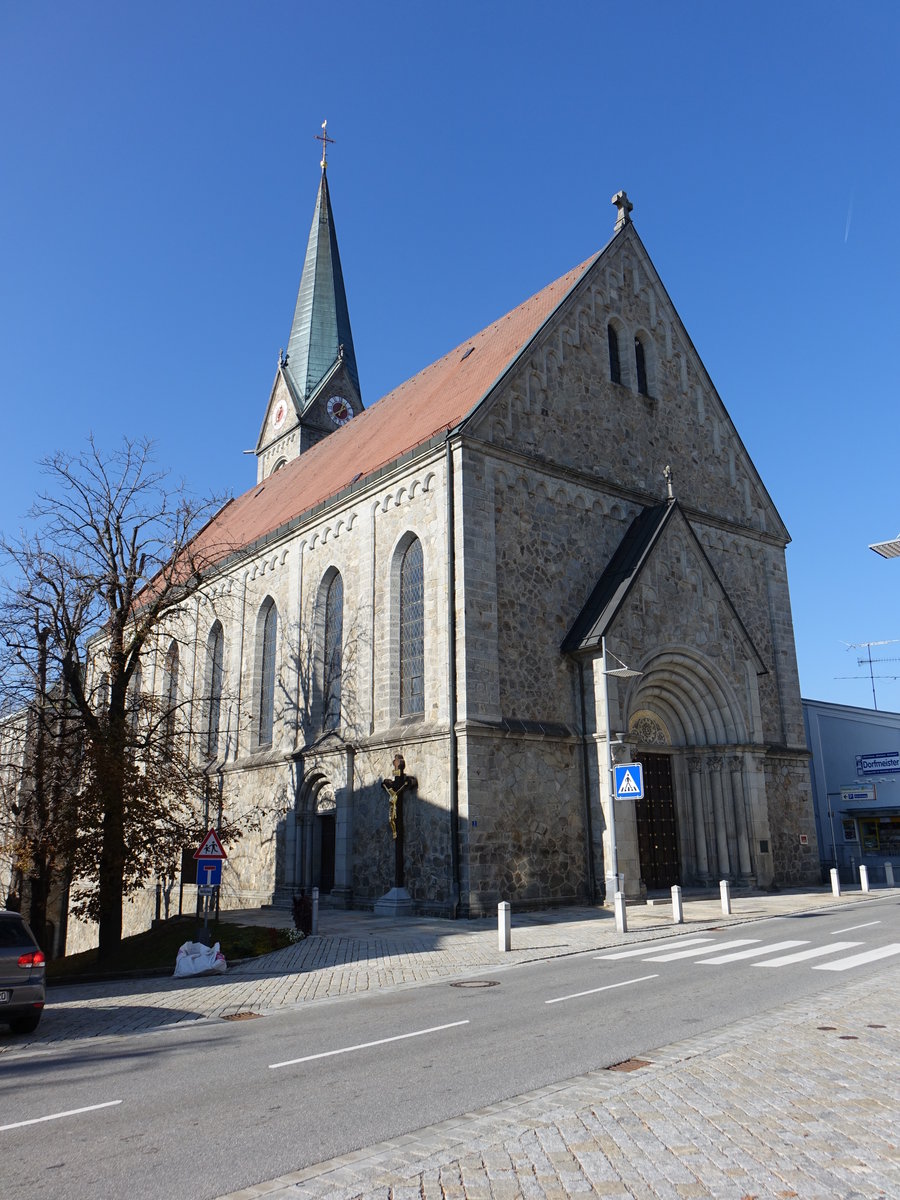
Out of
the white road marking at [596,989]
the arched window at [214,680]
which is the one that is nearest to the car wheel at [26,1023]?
the white road marking at [596,989]

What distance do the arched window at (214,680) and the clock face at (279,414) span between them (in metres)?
19.0

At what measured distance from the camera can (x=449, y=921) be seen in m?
19.3

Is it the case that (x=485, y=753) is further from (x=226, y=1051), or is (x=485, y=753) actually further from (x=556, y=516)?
(x=226, y=1051)

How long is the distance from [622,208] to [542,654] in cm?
1564

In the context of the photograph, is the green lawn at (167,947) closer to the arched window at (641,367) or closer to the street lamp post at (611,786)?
the street lamp post at (611,786)

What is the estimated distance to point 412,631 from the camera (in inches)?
922

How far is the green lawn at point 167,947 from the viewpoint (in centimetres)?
1641

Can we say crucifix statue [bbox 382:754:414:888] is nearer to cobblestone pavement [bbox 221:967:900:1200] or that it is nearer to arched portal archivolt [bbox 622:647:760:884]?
arched portal archivolt [bbox 622:647:760:884]

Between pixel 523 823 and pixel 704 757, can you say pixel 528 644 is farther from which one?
pixel 704 757

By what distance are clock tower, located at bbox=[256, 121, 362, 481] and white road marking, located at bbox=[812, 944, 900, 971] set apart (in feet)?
127

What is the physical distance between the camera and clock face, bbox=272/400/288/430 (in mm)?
49375

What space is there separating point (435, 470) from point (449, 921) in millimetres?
10631

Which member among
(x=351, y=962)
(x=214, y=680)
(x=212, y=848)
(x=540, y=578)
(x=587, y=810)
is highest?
(x=540, y=578)

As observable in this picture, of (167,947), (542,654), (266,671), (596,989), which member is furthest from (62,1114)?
(266,671)
